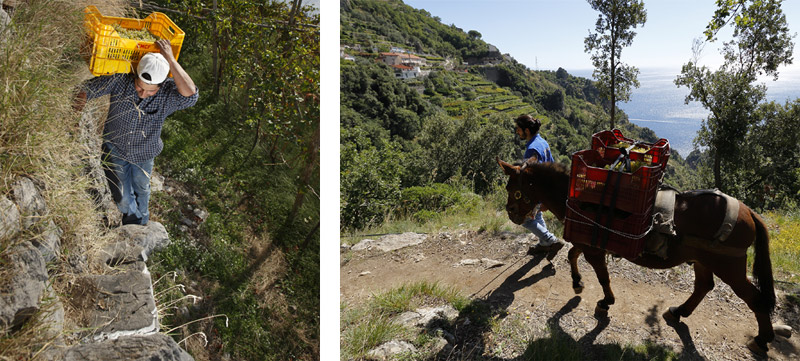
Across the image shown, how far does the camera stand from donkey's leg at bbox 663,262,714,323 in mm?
2764

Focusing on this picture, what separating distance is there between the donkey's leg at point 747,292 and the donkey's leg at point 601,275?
653mm

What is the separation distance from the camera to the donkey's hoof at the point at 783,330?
2.69m

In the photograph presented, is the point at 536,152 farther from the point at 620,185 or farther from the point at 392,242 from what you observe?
the point at 392,242

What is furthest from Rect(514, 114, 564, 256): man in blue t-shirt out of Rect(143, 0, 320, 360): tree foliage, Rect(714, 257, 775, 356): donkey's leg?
Rect(143, 0, 320, 360): tree foliage

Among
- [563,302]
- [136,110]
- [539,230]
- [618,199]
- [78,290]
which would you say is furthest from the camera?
[539,230]

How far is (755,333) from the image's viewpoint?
2.75 m

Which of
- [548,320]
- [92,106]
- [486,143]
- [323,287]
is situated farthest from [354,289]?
[486,143]

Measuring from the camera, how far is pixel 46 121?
5.67 feet

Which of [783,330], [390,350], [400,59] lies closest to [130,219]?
[390,350]

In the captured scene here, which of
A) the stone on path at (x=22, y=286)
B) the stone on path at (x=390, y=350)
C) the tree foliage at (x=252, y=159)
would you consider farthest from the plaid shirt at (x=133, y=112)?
the stone on path at (x=390, y=350)

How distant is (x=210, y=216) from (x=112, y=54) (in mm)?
2147

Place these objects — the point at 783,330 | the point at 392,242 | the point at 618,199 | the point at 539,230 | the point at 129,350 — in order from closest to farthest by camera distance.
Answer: the point at 129,350, the point at 618,199, the point at 783,330, the point at 539,230, the point at 392,242

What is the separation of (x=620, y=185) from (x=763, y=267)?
1052mm

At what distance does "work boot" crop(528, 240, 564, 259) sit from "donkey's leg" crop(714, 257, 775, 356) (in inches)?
46.2
